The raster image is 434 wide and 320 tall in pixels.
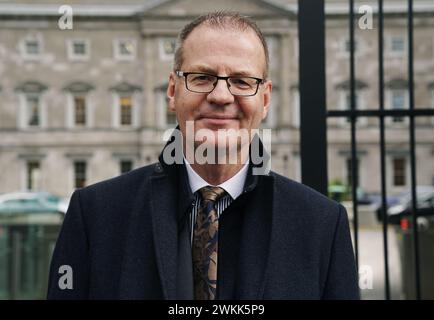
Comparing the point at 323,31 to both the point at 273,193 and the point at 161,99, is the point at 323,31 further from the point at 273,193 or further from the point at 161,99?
the point at 161,99

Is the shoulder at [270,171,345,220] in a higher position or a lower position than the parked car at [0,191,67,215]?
higher

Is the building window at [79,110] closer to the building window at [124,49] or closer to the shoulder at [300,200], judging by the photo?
the building window at [124,49]

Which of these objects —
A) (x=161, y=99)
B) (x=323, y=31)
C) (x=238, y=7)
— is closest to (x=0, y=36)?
(x=161, y=99)

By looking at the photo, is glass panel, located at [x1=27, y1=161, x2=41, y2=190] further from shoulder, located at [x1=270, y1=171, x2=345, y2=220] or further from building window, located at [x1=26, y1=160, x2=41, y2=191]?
shoulder, located at [x1=270, y1=171, x2=345, y2=220]

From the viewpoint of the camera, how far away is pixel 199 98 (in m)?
1.38

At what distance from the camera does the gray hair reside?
1384 millimetres

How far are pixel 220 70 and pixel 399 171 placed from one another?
33.3 m

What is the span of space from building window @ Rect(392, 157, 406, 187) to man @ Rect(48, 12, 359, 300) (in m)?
32.9

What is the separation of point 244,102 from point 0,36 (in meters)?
35.5

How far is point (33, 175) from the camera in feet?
112

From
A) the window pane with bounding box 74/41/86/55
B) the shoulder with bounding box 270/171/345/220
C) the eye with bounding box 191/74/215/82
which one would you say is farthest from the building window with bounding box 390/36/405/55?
the eye with bounding box 191/74/215/82

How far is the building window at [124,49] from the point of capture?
1339 inches

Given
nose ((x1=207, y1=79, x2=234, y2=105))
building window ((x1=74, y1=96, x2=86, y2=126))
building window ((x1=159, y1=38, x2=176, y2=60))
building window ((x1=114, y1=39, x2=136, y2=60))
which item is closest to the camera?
nose ((x1=207, y1=79, x2=234, y2=105))

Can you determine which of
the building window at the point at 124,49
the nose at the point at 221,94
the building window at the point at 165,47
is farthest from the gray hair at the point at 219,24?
the building window at the point at 124,49
